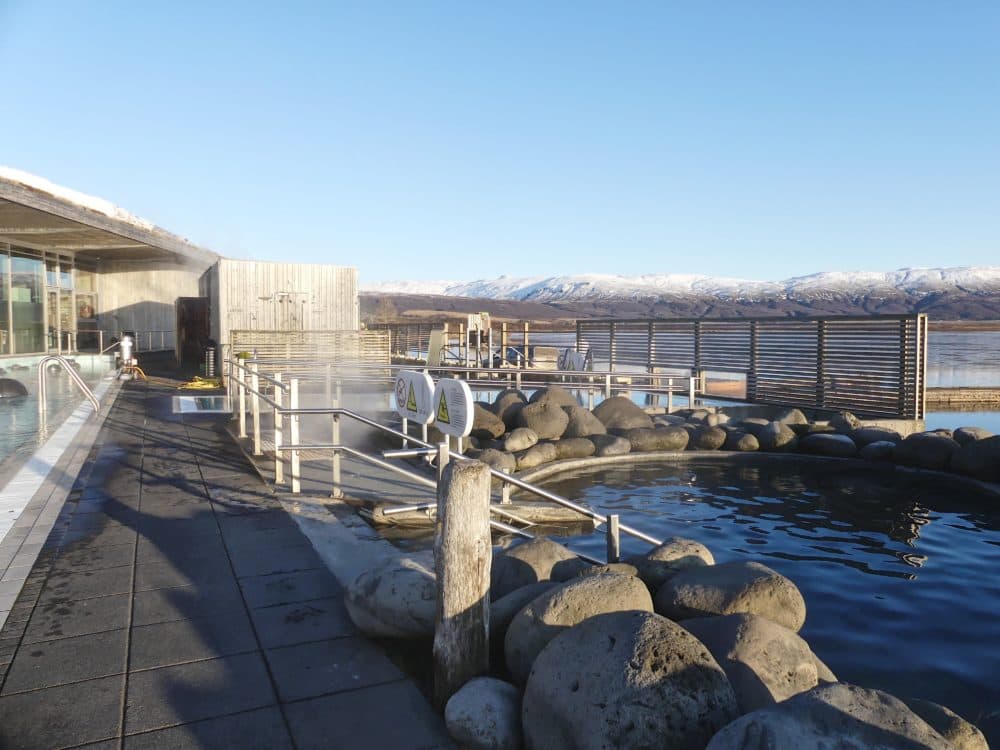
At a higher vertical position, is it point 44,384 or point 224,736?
point 44,384

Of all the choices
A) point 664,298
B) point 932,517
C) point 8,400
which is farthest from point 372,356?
point 664,298

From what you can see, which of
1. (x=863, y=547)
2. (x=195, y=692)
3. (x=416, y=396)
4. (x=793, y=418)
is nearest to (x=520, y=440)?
(x=416, y=396)

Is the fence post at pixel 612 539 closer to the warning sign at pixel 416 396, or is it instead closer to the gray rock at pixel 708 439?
the warning sign at pixel 416 396

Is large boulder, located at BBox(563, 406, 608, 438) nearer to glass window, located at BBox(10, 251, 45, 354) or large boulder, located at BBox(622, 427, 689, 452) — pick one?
large boulder, located at BBox(622, 427, 689, 452)

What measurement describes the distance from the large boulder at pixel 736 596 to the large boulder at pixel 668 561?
0.47m

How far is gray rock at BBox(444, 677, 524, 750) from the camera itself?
296 centimetres

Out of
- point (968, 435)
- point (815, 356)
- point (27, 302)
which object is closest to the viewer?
point (968, 435)

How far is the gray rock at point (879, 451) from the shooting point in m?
11.0

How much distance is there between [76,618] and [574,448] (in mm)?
7462

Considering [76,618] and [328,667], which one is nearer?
[328,667]

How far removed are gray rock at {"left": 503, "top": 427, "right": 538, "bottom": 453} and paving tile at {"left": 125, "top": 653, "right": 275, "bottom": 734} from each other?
6.96 m

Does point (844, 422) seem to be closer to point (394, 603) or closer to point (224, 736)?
point (394, 603)

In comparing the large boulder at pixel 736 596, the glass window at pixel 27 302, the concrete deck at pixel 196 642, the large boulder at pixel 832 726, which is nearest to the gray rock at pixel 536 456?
the concrete deck at pixel 196 642

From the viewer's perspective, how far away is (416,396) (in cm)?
648
